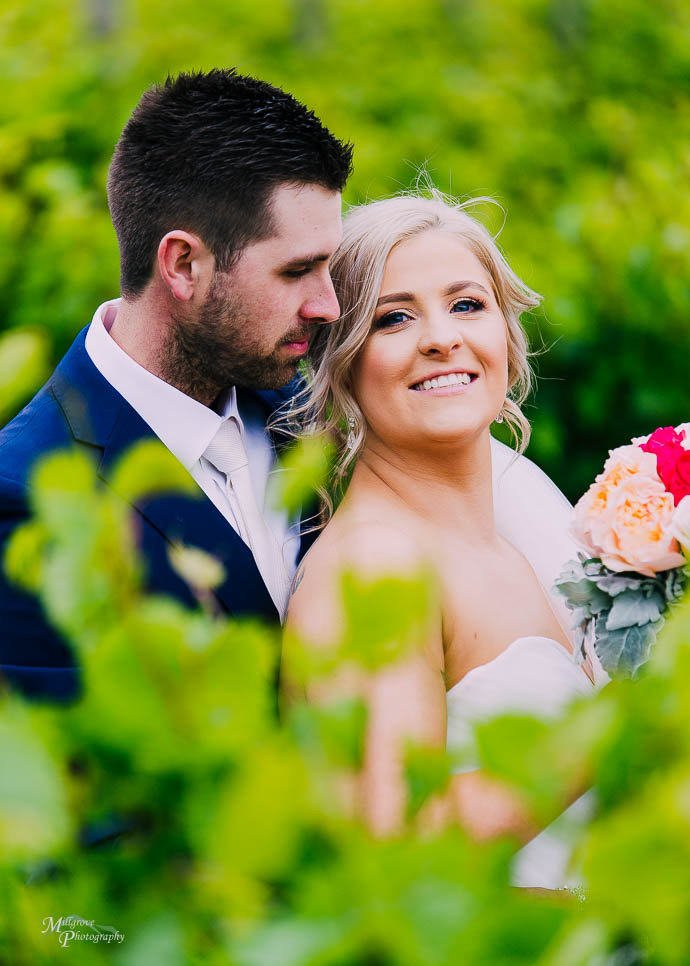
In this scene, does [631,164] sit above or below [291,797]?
below

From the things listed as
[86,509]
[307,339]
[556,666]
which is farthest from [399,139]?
[86,509]

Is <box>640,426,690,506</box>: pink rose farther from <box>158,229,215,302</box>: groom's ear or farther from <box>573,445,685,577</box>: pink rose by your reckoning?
<box>158,229,215,302</box>: groom's ear

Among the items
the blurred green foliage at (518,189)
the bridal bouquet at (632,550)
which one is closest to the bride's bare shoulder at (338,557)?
the bridal bouquet at (632,550)

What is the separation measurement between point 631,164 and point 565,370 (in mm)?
1583

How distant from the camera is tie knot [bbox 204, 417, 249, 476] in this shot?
2.67 m

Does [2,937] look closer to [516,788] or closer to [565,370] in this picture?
[516,788]

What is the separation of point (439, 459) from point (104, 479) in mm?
866

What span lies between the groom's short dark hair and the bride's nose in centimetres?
51

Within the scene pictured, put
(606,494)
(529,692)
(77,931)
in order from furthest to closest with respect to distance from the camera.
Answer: (529,692) → (606,494) → (77,931)

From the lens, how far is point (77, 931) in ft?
2.92

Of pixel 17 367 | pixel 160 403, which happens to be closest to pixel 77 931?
pixel 17 367

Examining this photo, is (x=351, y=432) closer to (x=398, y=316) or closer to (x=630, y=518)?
(x=398, y=316)

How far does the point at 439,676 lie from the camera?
2.20 m

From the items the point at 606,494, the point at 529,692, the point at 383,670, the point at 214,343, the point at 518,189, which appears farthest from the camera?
the point at 518,189
